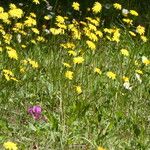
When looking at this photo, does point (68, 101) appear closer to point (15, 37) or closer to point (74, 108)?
point (74, 108)

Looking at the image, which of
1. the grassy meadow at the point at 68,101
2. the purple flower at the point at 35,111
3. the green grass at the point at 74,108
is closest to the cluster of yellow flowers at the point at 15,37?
the grassy meadow at the point at 68,101

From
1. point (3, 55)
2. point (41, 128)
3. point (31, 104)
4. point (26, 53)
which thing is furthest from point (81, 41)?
point (41, 128)

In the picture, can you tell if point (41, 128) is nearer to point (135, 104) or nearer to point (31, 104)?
point (31, 104)

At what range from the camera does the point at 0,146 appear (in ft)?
11.2

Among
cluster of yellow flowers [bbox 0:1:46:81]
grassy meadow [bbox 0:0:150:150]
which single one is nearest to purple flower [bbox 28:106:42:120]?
grassy meadow [bbox 0:0:150:150]

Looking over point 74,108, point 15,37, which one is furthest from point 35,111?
point 15,37

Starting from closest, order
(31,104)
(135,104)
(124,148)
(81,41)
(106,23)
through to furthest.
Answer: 1. (124,148)
2. (31,104)
3. (135,104)
4. (81,41)
5. (106,23)

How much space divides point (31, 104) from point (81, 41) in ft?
4.89

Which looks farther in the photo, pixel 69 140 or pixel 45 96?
pixel 45 96

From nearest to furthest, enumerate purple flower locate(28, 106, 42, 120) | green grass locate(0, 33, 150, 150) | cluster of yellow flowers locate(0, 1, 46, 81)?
1. green grass locate(0, 33, 150, 150)
2. purple flower locate(28, 106, 42, 120)
3. cluster of yellow flowers locate(0, 1, 46, 81)

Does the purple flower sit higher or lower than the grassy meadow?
higher

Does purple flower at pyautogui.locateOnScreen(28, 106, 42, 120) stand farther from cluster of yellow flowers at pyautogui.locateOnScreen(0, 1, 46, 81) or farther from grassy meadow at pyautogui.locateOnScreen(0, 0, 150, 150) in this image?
cluster of yellow flowers at pyautogui.locateOnScreen(0, 1, 46, 81)

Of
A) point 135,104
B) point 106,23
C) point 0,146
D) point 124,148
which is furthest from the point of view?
point 106,23

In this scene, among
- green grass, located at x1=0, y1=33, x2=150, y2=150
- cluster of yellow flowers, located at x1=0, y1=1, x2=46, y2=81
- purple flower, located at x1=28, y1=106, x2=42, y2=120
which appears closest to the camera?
green grass, located at x1=0, y1=33, x2=150, y2=150
